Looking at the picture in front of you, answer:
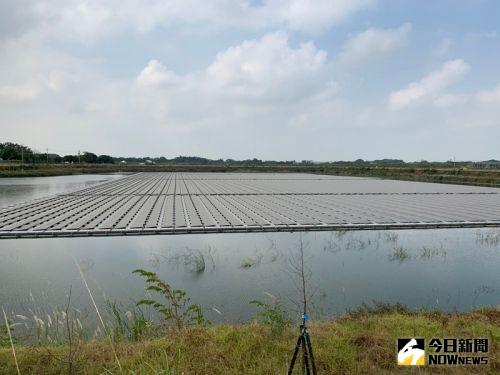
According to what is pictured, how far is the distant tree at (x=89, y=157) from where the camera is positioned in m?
74.9

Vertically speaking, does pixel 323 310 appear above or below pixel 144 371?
below

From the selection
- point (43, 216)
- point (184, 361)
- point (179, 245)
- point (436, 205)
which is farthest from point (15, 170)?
point (184, 361)

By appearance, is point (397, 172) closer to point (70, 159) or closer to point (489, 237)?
point (489, 237)

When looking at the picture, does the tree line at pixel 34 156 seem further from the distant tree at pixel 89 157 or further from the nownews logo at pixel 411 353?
the nownews logo at pixel 411 353

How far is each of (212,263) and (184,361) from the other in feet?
13.7

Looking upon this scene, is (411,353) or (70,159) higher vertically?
(70,159)

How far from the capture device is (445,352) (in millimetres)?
3389

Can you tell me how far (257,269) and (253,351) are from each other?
11.8 feet

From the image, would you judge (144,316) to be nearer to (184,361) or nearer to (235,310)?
(235,310)

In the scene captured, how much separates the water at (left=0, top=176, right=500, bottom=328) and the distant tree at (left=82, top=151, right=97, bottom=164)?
72.5 meters

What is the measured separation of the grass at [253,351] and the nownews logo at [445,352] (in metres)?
0.08

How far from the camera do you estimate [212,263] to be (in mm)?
7477

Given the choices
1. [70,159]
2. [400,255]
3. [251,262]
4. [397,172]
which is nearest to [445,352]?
[251,262]

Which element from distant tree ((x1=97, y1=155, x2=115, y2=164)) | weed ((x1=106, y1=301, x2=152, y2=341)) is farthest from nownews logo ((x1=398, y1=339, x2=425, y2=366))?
distant tree ((x1=97, y1=155, x2=115, y2=164))
